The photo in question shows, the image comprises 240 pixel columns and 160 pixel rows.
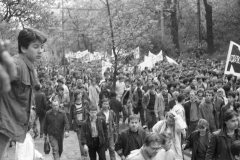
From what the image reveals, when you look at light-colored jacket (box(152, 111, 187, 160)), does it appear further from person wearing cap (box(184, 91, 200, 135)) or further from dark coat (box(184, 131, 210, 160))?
person wearing cap (box(184, 91, 200, 135))

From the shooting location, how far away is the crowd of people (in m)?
2.94

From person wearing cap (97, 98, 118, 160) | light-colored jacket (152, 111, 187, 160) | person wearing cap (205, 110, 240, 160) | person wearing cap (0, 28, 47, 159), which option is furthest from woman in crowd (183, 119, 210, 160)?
person wearing cap (0, 28, 47, 159)

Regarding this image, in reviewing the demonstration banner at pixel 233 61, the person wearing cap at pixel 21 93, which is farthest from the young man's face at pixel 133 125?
the demonstration banner at pixel 233 61

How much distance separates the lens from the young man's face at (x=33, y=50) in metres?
3.00

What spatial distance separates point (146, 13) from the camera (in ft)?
60.3

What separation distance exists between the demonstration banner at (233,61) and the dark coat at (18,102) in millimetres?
12105

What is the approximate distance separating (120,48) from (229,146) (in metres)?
10.9

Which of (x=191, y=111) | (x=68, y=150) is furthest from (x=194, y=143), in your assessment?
(x=68, y=150)

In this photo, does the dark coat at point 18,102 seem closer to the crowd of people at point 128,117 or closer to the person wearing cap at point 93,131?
the crowd of people at point 128,117

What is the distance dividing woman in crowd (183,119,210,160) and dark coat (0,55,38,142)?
18.1 ft

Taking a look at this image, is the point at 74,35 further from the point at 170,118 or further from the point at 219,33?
the point at 170,118

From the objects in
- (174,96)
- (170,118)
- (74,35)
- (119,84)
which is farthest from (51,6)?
(74,35)

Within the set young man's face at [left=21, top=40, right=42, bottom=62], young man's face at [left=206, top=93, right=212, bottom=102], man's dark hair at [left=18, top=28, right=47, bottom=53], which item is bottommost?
young man's face at [left=206, top=93, right=212, bottom=102]

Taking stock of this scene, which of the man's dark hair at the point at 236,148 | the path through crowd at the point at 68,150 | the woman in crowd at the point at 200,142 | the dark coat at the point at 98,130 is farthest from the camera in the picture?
the path through crowd at the point at 68,150
